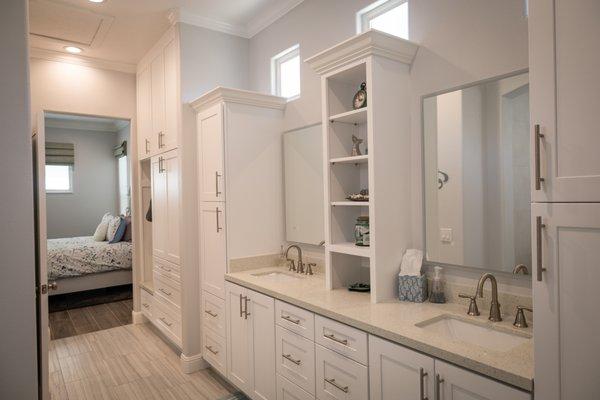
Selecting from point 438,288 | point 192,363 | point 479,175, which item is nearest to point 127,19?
point 192,363

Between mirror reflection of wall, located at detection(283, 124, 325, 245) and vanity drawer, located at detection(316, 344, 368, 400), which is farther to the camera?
mirror reflection of wall, located at detection(283, 124, 325, 245)

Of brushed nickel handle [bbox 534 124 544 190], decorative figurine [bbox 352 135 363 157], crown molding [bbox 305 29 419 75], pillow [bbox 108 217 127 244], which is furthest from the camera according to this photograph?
pillow [bbox 108 217 127 244]

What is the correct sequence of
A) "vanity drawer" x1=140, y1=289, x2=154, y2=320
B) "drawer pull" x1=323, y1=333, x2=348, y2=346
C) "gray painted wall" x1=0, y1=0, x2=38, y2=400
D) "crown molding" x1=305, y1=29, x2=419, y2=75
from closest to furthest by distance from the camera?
"gray painted wall" x1=0, y1=0, x2=38, y2=400 → "drawer pull" x1=323, y1=333, x2=348, y2=346 → "crown molding" x1=305, y1=29, x2=419, y2=75 → "vanity drawer" x1=140, y1=289, x2=154, y2=320

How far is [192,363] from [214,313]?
56 cm

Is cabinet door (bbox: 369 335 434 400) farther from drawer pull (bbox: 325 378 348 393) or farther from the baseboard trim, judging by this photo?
the baseboard trim

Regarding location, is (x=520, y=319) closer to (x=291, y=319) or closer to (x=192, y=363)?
(x=291, y=319)

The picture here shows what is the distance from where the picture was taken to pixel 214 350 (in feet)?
9.87

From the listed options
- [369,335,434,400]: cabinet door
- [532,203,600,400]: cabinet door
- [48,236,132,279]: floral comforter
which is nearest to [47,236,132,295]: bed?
[48,236,132,279]: floral comforter

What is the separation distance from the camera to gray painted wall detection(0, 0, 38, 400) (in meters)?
1.55

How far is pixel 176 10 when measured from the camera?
3.10 meters

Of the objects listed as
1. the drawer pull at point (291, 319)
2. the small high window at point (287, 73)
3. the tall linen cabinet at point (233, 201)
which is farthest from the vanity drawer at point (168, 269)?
the small high window at point (287, 73)

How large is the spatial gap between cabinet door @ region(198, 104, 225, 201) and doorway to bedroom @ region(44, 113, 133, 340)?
8.67ft

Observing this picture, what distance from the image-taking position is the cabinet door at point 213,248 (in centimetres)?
288

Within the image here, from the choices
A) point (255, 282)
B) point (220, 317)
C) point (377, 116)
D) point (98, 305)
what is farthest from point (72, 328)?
point (377, 116)
